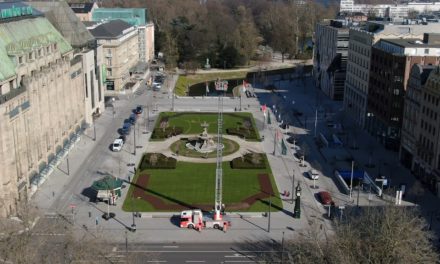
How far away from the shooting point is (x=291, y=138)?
82812mm

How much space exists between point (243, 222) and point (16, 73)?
95.8 feet

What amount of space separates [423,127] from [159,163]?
111 ft

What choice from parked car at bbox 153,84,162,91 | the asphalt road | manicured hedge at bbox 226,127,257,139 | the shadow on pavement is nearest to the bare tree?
the asphalt road

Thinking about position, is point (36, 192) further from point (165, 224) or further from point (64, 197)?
point (165, 224)

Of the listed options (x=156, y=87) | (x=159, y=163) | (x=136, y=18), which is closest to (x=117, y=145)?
(x=159, y=163)

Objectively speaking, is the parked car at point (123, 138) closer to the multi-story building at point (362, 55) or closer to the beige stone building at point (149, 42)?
the multi-story building at point (362, 55)

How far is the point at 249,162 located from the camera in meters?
70.4

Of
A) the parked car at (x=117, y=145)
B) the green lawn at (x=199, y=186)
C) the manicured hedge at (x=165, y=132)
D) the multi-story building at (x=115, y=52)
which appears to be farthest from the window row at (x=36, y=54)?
the multi-story building at (x=115, y=52)

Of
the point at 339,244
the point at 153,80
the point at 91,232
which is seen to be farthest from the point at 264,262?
the point at 153,80

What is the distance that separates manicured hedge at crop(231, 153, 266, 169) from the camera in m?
69.2

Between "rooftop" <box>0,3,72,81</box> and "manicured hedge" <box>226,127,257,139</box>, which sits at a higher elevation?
"rooftop" <box>0,3,72,81</box>

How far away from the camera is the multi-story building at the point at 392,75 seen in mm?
74250

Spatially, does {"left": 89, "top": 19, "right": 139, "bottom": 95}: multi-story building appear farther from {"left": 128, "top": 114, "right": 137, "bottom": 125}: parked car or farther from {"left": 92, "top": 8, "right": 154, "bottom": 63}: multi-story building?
{"left": 128, "top": 114, "right": 137, "bottom": 125}: parked car

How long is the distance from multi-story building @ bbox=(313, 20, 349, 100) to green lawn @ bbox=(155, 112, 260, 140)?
23535mm
